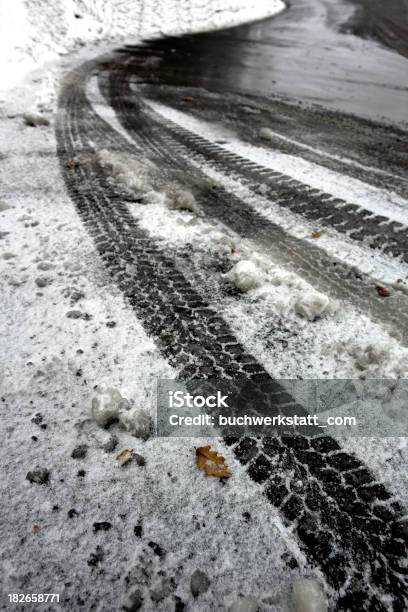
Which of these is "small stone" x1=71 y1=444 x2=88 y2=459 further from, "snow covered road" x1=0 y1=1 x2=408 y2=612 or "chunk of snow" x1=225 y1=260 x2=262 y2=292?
"chunk of snow" x1=225 y1=260 x2=262 y2=292

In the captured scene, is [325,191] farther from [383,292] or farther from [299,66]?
[299,66]

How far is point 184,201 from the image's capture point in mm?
3342

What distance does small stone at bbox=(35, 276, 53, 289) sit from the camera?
7.89ft

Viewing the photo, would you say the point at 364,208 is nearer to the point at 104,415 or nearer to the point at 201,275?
the point at 201,275

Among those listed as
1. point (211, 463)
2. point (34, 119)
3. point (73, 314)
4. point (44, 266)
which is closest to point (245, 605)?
point (211, 463)

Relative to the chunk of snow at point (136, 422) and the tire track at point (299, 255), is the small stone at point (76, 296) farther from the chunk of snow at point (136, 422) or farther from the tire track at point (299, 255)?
the tire track at point (299, 255)

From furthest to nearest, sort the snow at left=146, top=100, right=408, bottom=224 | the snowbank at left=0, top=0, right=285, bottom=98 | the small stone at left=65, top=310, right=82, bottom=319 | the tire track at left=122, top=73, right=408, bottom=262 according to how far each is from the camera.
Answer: the snowbank at left=0, top=0, right=285, bottom=98
the snow at left=146, top=100, right=408, bottom=224
the tire track at left=122, top=73, right=408, bottom=262
the small stone at left=65, top=310, right=82, bottom=319

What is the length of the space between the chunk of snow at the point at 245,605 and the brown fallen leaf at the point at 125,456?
0.62m

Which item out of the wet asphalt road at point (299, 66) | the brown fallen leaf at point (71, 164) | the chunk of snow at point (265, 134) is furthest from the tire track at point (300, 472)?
the wet asphalt road at point (299, 66)

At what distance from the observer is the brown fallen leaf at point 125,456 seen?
154cm

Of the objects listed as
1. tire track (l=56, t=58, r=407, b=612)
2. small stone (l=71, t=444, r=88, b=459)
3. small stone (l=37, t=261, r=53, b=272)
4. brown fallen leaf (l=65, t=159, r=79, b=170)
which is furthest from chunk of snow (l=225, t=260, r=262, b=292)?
brown fallen leaf (l=65, t=159, r=79, b=170)

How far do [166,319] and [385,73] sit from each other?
1059 cm

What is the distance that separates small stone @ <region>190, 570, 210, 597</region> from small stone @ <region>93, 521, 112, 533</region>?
340 mm

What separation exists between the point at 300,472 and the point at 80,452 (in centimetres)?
91
